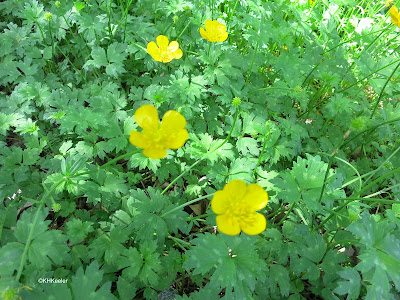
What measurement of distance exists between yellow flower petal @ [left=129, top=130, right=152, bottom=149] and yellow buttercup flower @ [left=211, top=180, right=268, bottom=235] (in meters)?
0.41

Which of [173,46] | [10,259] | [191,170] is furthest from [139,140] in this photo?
[173,46]

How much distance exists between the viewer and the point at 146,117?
129 centimetres

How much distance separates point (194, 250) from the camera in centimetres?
139

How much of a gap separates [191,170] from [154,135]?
36.9 inches

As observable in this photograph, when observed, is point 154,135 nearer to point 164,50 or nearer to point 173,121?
point 173,121

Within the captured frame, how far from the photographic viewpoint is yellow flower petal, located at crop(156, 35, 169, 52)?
7.23ft

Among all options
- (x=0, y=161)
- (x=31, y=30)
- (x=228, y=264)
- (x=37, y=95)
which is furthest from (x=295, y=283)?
(x=31, y=30)

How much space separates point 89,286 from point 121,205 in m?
0.70

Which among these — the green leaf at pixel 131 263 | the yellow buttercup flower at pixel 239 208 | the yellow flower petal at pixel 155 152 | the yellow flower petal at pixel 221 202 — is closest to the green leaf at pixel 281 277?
the yellow buttercup flower at pixel 239 208

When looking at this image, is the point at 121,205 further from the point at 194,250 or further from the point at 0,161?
the point at 0,161

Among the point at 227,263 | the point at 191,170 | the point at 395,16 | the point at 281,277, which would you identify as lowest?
the point at 281,277

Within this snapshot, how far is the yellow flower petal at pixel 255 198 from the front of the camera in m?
1.36

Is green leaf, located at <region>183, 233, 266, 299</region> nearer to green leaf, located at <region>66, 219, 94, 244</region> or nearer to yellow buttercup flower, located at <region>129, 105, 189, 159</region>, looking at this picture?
yellow buttercup flower, located at <region>129, 105, 189, 159</region>

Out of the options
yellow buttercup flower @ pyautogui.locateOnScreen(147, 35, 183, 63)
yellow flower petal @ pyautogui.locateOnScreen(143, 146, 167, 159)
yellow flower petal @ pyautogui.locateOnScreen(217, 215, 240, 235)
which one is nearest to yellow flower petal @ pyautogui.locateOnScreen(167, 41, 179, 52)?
yellow buttercup flower @ pyautogui.locateOnScreen(147, 35, 183, 63)
